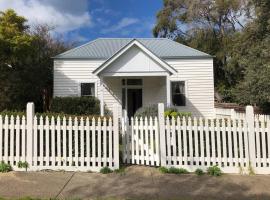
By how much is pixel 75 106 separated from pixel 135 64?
14.1 feet

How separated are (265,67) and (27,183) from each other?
9786 millimetres

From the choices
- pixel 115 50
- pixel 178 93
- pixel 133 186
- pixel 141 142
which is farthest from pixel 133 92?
pixel 133 186

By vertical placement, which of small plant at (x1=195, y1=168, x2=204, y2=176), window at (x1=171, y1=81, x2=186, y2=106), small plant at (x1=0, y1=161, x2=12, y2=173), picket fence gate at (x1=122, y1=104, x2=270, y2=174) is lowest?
small plant at (x1=195, y1=168, x2=204, y2=176)

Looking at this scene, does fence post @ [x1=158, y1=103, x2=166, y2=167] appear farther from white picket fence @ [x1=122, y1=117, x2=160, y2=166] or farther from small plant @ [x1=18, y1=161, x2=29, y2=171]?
small plant @ [x1=18, y1=161, x2=29, y2=171]

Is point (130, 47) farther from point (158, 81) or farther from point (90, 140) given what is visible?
point (90, 140)

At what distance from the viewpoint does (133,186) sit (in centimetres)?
733

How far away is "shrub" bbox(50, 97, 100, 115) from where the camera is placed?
758 inches

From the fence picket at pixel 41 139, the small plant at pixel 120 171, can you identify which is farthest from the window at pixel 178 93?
the fence picket at pixel 41 139

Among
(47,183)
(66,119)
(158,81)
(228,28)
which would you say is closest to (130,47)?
(158,81)

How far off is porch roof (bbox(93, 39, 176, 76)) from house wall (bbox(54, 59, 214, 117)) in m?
2.44

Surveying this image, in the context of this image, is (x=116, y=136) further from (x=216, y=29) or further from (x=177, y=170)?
(x=216, y=29)

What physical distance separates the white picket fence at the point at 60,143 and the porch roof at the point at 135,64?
9657 mm

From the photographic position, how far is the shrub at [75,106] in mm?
19250

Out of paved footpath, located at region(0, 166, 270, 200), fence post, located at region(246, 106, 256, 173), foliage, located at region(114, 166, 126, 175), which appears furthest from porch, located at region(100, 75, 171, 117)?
paved footpath, located at region(0, 166, 270, 200)
